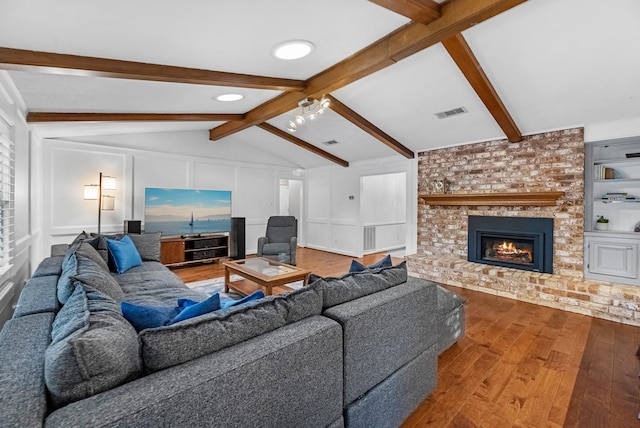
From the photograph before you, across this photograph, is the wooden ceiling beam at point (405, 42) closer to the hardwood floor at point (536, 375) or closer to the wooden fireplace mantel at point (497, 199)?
the hardwood floor at point (536, 375)

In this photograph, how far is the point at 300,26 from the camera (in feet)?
7.59

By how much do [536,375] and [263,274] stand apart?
8.77 ft

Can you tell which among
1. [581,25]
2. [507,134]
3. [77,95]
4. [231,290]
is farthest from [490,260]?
[77,95]

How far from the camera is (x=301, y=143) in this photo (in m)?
6.56

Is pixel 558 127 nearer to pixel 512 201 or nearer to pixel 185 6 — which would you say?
pixel 512 201

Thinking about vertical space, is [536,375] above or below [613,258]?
below

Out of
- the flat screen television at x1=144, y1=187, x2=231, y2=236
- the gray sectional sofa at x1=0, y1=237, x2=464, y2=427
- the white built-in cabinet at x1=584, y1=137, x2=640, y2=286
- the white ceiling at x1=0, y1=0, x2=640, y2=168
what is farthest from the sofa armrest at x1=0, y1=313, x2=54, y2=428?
the white built-in cabinet at x1=584, y1=137, x2=640, y2=286

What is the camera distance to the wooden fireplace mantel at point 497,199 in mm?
4109

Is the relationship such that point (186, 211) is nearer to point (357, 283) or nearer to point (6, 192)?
point (6, 192)

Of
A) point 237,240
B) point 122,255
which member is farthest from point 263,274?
point 237,240

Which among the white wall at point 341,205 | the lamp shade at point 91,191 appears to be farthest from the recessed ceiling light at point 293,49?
the lamp shade at point 91,191

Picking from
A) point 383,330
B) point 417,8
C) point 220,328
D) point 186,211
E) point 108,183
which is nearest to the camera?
point 220,328

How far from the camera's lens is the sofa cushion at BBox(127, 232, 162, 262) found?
4090 millimetres

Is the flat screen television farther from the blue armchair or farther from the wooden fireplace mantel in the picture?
the wooden fireplace mantel
